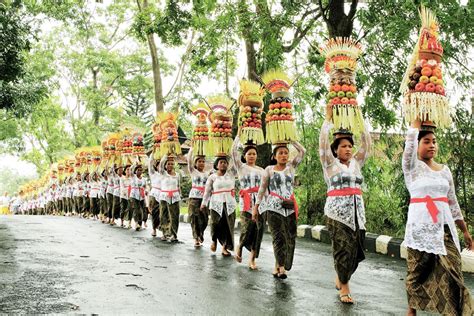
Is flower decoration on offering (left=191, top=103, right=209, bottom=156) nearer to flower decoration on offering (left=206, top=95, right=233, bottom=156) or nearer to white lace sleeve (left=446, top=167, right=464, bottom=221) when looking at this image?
flower decoration on offering (left=206, top=95, right=233, bottom=156)

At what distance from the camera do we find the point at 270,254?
957 centimetres

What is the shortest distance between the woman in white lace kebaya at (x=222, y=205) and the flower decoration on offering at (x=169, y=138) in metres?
2.35

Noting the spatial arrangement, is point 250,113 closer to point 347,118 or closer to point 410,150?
point 347,118

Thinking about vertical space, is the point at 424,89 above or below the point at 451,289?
above

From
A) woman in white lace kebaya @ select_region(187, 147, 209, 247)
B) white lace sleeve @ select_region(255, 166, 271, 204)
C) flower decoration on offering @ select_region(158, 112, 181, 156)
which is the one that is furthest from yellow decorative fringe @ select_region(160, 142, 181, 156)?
white lace sleeve @ select_region(255, 166, 271, 204)

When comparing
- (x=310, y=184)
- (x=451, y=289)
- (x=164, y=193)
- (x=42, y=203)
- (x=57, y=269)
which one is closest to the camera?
(x=451, y=289)

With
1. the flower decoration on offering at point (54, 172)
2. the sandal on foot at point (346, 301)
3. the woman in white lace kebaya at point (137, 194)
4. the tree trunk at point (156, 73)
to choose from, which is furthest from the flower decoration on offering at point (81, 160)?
the sandal on foot at point (346, 301)

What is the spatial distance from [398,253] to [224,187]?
3.26m

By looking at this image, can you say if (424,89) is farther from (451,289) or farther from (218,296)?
(218,296)

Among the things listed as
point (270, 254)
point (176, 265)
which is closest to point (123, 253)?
point (176, 265)

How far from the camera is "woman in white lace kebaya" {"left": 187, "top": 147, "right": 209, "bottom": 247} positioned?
10.4 meters

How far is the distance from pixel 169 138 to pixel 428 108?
760 centimetres

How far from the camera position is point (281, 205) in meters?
7.02

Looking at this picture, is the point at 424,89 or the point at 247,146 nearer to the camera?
the point at 424,89
